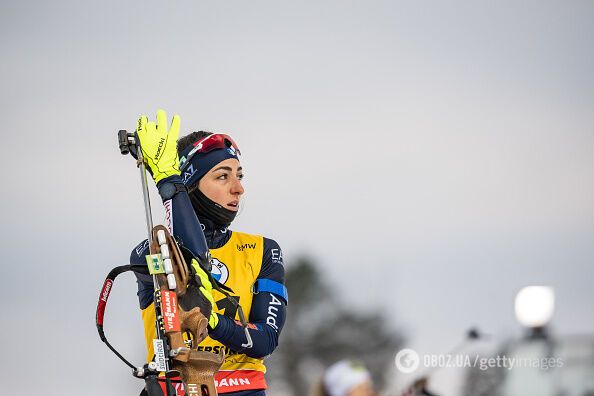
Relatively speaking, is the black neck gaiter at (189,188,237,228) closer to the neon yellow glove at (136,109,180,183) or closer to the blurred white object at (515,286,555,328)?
the neon yellow glove at (136,109,180,183)

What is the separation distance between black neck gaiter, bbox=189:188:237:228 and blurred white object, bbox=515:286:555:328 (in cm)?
206

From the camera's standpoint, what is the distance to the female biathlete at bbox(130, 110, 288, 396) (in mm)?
4406

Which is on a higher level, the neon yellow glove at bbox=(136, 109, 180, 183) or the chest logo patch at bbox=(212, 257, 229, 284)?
the neon yellow glove at bbox=(136, 109, 180, 183)

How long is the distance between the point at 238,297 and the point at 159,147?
25.1 inches

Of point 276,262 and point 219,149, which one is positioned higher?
point 219,149

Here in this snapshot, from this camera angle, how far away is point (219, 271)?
4676 millimetres

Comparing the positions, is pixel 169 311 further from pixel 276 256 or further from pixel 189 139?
pixel 189 139

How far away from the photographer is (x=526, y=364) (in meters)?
7.37

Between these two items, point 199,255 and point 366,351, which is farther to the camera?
point 366,351

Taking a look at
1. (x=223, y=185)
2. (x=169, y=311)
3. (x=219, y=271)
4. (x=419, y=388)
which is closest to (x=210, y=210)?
(x=223, y=185)

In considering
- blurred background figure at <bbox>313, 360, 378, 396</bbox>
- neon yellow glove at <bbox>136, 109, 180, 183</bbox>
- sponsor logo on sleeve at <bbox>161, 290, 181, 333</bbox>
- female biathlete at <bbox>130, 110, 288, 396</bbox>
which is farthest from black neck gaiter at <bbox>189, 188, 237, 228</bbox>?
blurred background figure at <bbox>313, 360, 378, 396</bbox>

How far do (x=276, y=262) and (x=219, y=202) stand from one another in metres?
0.32

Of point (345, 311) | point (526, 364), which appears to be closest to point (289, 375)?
point (345, 311)

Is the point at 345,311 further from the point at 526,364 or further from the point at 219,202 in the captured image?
the point at 219,202
